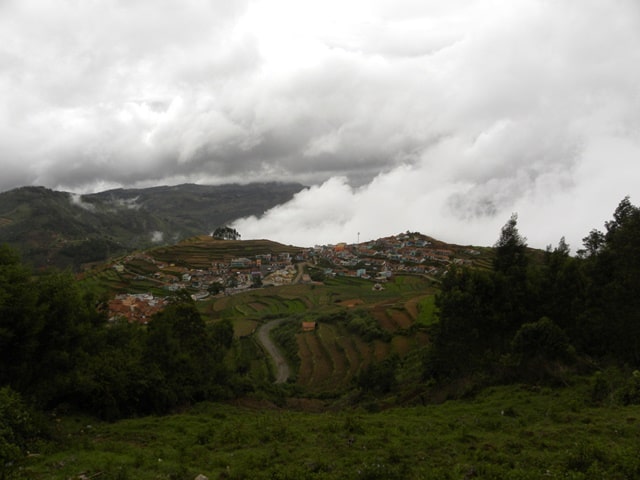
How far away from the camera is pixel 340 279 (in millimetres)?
102688

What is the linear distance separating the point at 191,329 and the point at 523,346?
17.6 meters

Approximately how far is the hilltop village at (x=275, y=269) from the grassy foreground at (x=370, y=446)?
6651 centimetres

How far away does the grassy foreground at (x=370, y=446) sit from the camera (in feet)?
24.7

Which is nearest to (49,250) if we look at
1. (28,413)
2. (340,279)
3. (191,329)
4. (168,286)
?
(168,286)

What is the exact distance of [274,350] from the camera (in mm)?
48562

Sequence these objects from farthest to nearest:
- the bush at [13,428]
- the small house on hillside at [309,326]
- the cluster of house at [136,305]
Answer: the cluster of house at [136,305] < the small house on hillside at [309,326] < the bush at [13,428]

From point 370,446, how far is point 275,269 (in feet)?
379

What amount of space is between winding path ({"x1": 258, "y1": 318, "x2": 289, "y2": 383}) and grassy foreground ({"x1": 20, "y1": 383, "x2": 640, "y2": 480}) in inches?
1099

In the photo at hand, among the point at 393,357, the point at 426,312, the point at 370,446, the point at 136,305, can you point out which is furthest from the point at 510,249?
the point at 136,305

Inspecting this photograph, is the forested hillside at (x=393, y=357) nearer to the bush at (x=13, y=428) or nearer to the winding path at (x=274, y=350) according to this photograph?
the bush at (x=13, y=428)

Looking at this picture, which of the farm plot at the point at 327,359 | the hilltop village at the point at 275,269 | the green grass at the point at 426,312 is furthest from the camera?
the hilltop village at the point at 275,269

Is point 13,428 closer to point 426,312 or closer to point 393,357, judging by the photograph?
point 393,357

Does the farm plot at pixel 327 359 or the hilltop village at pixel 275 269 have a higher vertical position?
the hilltop village at pixel 275 269

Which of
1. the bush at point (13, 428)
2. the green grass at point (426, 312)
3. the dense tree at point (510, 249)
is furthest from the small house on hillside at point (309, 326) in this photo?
the bush at point (13, 428)
